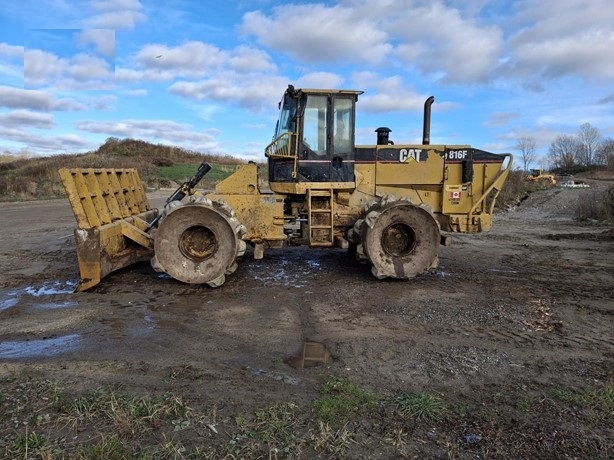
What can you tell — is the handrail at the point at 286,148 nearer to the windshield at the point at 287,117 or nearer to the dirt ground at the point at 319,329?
the windshield at the point at 287,117

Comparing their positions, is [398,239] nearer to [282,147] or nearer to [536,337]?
[282,147]

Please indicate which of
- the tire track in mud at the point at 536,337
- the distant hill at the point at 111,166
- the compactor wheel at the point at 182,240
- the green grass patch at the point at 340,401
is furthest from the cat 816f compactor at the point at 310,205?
the distant hill at the point at 111,166

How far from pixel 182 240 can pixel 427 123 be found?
4.69 meters

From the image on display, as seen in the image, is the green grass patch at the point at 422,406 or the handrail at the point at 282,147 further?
the handrail at the point at 282,147

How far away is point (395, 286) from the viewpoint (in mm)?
7605

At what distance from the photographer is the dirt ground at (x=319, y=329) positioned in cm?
414

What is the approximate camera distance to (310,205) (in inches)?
317

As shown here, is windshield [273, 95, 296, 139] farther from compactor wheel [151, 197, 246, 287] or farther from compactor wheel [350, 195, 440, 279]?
compactor wheel [350, 195, 440, 279]

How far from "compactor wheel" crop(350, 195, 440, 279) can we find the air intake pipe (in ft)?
4.89

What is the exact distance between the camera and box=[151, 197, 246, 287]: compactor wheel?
24.1 feet

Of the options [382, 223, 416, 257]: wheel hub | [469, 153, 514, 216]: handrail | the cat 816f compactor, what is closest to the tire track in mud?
the cat 816f compactor

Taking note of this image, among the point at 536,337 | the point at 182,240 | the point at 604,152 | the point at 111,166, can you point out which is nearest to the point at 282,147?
the point at 182,240

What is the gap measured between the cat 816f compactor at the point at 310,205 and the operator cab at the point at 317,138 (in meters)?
0.02

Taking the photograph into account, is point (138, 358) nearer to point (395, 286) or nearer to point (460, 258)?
point (395, 286)
